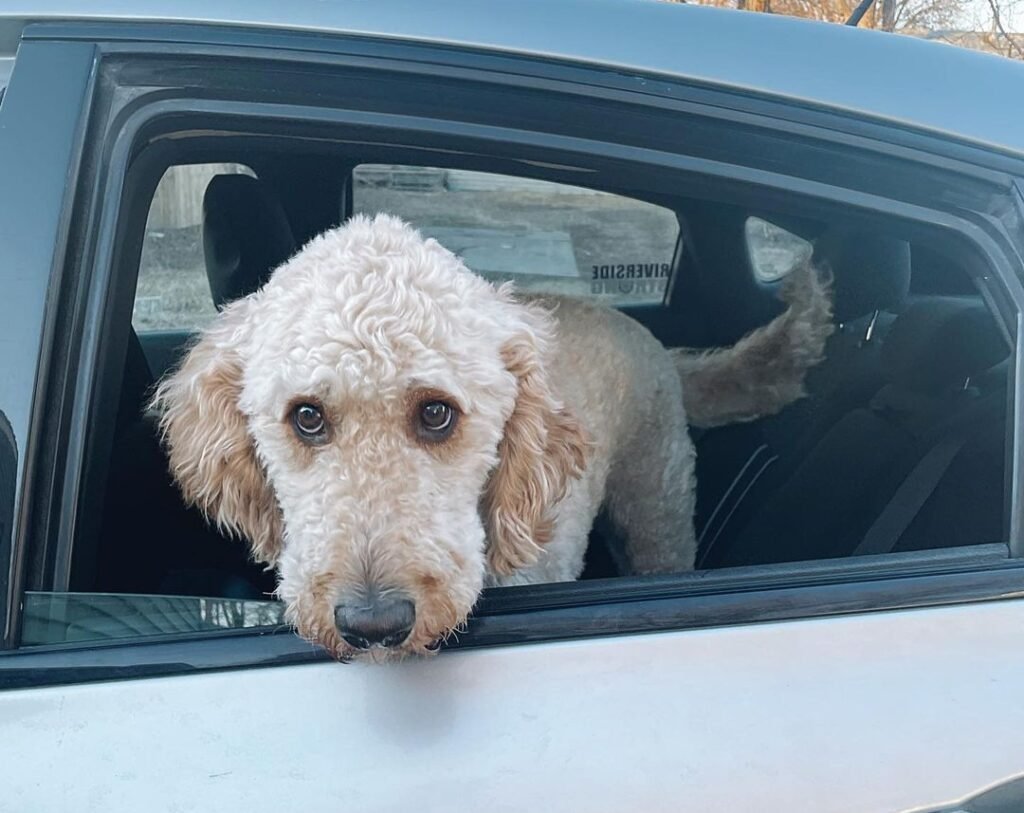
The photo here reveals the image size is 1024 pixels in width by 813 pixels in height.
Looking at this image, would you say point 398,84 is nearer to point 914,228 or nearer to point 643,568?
point 914,228

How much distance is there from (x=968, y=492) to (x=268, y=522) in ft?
4.15

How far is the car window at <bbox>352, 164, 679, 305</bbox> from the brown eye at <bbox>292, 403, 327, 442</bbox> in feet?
2.42

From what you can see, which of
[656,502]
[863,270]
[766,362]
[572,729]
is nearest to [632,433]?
[656,502]

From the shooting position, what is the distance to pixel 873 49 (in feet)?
4.89

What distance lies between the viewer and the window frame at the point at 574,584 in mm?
1286

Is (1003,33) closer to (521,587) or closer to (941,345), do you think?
(941,345)

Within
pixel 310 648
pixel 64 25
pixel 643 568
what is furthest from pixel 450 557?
pixel 643 568

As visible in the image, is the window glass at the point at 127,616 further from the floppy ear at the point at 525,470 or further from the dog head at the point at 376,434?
the floppy ear at the point at 525,470

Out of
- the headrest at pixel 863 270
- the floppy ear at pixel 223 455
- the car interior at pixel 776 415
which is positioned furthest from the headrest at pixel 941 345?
the floppy ear at pixel 223 455

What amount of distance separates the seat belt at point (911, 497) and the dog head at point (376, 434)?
61cm

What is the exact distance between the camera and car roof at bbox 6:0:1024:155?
1.39m

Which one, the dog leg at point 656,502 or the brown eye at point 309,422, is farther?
the dog leg at point 656,502

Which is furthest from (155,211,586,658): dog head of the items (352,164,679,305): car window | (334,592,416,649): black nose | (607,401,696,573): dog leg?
(607,401,696,573): dog leg

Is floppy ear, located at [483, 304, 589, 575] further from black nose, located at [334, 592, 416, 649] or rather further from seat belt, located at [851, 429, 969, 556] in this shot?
seat belt, located at [851, 429, 969, 556]
